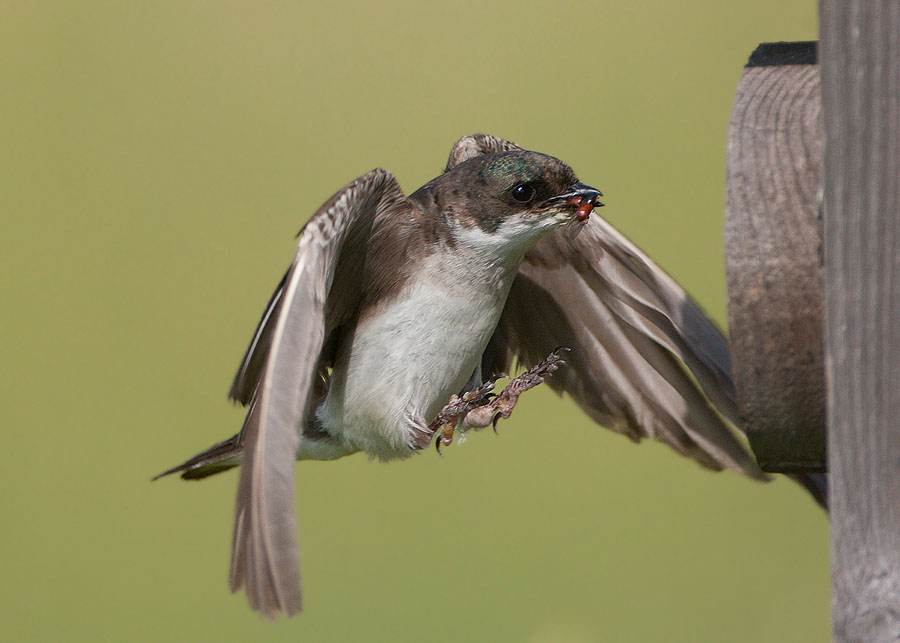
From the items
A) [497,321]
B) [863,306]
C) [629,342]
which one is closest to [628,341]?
[629,342]

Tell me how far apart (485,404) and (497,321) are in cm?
15

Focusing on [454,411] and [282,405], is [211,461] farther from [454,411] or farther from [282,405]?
[282,405]

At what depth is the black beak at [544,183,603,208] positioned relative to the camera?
176 centimetres

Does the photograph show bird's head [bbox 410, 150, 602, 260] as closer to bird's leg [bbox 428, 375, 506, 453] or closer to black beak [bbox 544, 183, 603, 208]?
black beak [bbox 544, 183, 603, 208]

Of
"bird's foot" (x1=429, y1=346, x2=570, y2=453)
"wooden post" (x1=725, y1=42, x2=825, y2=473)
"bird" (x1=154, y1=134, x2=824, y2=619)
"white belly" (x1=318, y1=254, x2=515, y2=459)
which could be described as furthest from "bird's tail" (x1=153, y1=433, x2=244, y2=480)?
"wooden post" (x1=725, y1=42, x2=825, y2=473)

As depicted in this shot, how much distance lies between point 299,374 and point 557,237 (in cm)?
69

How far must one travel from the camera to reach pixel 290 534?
1.22 metres

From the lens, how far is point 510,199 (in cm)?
182

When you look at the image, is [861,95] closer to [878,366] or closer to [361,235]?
[878,366]

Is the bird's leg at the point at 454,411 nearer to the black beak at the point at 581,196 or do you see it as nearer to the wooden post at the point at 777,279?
the black beak at the point at 581,196

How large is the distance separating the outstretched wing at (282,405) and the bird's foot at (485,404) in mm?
368

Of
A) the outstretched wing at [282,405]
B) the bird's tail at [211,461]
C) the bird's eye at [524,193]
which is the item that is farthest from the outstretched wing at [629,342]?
the bird's tail at [211,461]

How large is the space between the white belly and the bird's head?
7 centimetres

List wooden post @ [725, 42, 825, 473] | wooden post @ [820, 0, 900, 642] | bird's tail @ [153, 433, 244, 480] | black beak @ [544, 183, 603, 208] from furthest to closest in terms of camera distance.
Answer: bird's tail @ [153, 433, 244, 480], black beak @ [544, 183, 603, 208], wooden post @ [725, 42, 825, 473], wooden post @ [820, 0, 900, 642]
